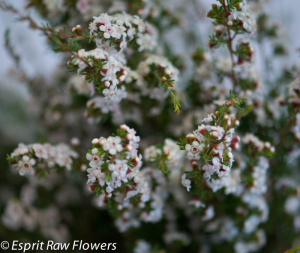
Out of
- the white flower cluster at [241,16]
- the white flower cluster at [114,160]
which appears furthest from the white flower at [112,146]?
the white flower cluster at [241,16]

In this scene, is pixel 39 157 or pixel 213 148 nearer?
pixel 213 148

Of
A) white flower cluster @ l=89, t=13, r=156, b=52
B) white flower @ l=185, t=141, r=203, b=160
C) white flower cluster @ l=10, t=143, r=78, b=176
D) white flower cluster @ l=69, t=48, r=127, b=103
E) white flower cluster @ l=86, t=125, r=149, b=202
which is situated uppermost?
white flower cluster @ l=89, t=13, r=156, b=52

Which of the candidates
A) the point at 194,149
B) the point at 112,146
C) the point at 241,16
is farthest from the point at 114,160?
the point at 241,16

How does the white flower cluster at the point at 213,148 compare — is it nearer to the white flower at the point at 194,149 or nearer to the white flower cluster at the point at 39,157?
the white flower at the point at 194,149

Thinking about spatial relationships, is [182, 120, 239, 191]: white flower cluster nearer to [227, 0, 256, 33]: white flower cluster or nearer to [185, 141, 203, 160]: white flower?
[185, 141, 203, 160]: white flower

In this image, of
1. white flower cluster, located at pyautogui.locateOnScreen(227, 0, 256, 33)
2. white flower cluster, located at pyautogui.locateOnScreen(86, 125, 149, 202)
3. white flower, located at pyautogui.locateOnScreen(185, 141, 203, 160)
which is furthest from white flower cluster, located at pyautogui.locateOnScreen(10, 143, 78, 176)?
white flower cluster, located at pyautogui.locateOnScreen(227, 0, 256, 33)

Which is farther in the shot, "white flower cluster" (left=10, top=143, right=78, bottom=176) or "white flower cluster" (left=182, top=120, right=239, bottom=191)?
"white flower cluster" (left=10, top=143, right=78, bottom=176)

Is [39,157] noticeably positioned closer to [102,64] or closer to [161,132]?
[102,64]
